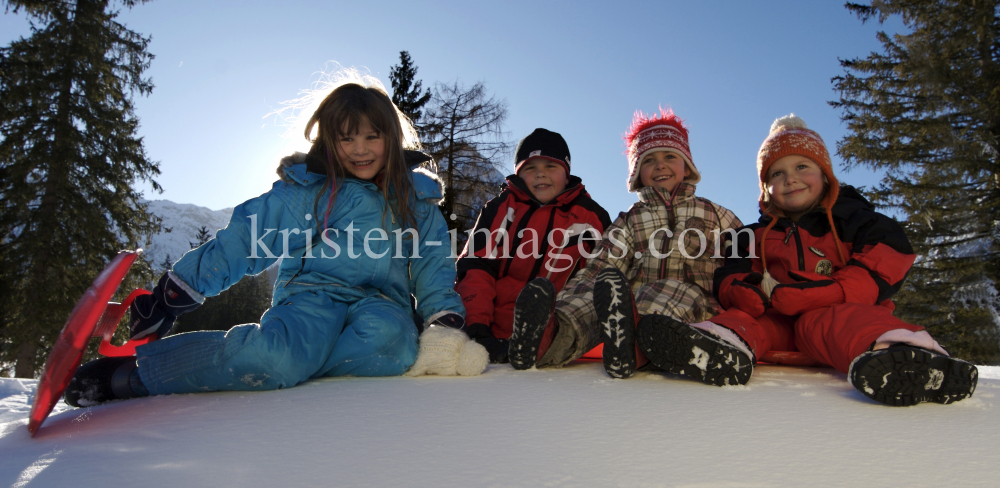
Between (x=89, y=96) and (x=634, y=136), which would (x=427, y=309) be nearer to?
(x=634, y=136)

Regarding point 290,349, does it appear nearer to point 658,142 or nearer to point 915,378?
point 915,378

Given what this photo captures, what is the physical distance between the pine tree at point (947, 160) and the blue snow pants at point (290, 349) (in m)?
11.5

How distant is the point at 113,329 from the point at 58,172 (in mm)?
10509

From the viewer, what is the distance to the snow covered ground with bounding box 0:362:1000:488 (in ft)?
3.09

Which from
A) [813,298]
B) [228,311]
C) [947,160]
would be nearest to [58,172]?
[228,311]

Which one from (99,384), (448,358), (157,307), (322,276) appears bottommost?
(99,384)

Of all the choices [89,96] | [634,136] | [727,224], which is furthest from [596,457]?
[89,96]

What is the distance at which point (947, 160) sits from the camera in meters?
11.0

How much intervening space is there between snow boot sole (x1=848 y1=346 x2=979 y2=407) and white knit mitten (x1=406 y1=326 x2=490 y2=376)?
3.85 feet

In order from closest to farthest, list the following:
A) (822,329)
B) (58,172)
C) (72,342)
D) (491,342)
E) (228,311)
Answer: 1. (72,342)
2. (822,329)
3. (491,342)
4. (58,172)
5. (228,311)

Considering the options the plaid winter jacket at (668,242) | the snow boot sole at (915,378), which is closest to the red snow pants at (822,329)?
the snow boot sole at (915,378)

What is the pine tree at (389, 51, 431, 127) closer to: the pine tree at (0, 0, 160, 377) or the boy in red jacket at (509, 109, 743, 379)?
the pine tree at (0, 0, 160, 377)

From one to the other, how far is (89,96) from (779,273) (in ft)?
40.0

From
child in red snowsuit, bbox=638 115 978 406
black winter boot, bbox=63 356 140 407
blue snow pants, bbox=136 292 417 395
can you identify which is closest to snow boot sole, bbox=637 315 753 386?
child in red snowsuit, bbox=638 115 978 406
